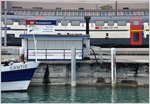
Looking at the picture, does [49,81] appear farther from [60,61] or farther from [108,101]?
[108,101]

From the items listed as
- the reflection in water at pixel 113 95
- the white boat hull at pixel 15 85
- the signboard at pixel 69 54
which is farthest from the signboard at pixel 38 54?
the reflection in water at pixel 113 95

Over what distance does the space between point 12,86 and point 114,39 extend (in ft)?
62.1

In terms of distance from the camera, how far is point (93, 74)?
30016 mm

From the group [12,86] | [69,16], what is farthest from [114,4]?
[12,86]

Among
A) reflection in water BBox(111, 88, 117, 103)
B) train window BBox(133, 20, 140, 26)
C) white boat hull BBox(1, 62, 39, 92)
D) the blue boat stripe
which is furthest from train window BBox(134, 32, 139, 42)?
the blue boat stripe

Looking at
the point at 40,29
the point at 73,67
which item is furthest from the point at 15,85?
the point at 40,29

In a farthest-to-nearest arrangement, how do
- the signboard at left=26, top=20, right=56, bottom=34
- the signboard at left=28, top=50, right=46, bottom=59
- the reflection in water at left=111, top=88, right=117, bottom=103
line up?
the signboard at left=28, top=50, right=46, bottom=59
the signboard at left=26, top=20, right=56, bottom=34
the reflection in water at left=111, top=88, right=117, bottom=103

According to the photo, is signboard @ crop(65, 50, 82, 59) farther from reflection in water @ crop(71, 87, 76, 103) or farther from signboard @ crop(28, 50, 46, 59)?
reflection in water @ crop(71, 87, 76, 103)

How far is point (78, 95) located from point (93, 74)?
3397 millimetres

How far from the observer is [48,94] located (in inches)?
1065

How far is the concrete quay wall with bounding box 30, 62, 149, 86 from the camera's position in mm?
29875

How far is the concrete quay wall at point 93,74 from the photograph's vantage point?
29875 mm

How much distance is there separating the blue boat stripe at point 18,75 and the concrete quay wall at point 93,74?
131 cm

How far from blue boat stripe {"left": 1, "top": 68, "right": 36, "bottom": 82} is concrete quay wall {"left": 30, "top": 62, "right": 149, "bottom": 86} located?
4.30 ft
